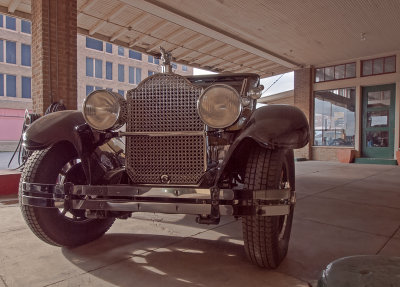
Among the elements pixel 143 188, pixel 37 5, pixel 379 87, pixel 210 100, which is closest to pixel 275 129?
pixel 210 100

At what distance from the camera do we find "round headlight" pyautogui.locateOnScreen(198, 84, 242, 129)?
5.50ft

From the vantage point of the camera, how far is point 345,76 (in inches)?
414

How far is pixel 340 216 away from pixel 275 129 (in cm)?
191

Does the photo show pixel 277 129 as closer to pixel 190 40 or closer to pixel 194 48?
pixel 190 40

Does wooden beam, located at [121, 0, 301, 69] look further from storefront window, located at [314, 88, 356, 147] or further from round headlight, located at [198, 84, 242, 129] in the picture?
round headlight, located at [198, 84, 242, 129]

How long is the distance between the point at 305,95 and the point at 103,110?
1066cm

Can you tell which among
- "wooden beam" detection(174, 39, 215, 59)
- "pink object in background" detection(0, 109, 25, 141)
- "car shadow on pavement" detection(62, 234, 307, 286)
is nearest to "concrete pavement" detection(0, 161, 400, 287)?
"car shadow on pavement" detection(62, 234, 307, 286)

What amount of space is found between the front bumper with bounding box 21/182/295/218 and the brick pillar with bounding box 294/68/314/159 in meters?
10.2

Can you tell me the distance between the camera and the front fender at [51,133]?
6.27 ft

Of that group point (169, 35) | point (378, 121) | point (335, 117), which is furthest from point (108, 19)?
point (378, 121)

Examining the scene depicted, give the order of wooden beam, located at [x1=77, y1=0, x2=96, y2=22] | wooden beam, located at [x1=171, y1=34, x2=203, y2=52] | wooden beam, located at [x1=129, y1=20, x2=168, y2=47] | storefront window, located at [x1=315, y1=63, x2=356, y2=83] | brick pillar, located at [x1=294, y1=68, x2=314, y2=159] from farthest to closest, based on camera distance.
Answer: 1. brick pillar, located at [x1=294, y1=68, x2=314, y2=159]
2. storefront window, located at [x1=315, y1=63, x2=356, y2=83]
3. wooden beam, located at [x1=171, y1=34, x2=203, y2=52]
4. wooden beam, located at [x1=129, y1=20, x2=168, y2=47]
5. wooden beam, located at [x1=77, y1=0, x2=96, y2=22]

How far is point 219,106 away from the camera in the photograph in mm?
1699

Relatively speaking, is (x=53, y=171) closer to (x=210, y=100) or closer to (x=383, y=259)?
(x=210, y=100)

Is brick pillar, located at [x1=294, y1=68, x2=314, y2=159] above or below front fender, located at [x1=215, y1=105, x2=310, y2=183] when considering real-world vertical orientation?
above
